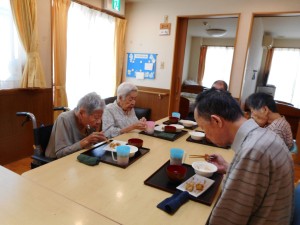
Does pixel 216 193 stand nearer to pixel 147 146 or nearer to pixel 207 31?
pixel 147 146

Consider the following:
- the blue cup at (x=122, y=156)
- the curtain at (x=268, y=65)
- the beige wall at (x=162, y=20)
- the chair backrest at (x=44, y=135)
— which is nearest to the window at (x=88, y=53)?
the beige wall at (x=162, y=20)

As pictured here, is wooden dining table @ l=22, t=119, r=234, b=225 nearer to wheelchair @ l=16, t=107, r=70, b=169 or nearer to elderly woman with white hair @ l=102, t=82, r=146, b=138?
wheelchair @ l=16, t=107, r=70, b=169

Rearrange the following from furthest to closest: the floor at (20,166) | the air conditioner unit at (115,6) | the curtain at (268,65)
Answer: the curtain at (268,65)
the air conditioner unit at (115,6)
the floor at (20,166)

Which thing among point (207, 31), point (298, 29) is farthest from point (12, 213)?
point (298, 29)

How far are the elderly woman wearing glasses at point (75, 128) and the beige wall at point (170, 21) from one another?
257 cm

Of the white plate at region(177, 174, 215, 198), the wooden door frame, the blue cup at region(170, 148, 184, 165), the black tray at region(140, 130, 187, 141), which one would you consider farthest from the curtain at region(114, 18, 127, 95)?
the white plate at region(177, 174, 215, 198)

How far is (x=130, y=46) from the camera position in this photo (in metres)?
4.29

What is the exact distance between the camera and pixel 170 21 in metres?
3.85

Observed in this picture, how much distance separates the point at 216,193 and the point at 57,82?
2696 millimetres

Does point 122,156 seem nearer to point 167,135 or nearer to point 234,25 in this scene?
point 167,135

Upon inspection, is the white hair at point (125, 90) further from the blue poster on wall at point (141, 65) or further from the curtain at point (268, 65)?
the curtain at point (268, 65)

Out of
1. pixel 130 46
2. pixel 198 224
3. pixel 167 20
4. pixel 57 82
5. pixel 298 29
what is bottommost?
pixel 198 224

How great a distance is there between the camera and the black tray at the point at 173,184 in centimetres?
104

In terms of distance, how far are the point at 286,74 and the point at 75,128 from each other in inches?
299
